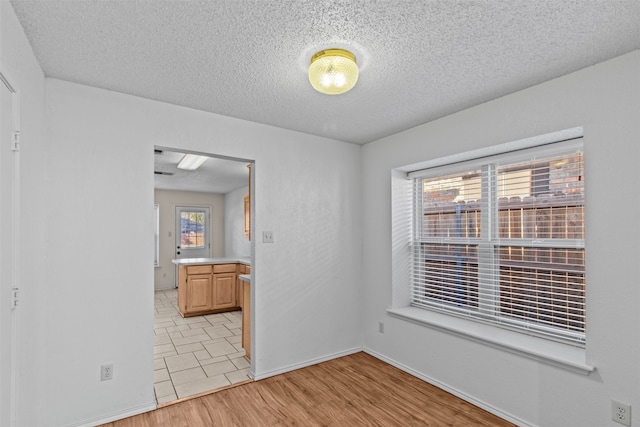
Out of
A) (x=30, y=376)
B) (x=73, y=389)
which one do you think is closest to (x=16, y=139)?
(x=30, y=376)

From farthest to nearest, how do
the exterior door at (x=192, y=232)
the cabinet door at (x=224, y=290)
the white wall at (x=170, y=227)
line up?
the exterior door at (x=192, y=232) → the white wall at (x=170, y=227) → the cabinet door at (x=224, y=290)

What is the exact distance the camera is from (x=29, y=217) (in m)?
1.84

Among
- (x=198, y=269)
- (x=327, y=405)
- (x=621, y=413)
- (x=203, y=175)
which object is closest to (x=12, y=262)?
(x=327, y=405)

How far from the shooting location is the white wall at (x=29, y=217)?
1.58 m

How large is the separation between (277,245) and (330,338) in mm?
1190

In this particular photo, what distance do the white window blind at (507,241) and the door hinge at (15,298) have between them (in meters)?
3.07

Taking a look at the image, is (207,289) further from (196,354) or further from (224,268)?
(196,354)

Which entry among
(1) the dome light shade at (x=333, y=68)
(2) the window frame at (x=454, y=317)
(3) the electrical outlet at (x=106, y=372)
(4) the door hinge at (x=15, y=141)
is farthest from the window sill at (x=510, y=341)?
(4) the door hinge at (x=15, y=141)

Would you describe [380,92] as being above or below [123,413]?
above

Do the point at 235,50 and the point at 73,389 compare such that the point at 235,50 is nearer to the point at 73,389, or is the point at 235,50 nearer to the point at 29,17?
the point at 29,17

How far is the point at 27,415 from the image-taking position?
6.00 ft

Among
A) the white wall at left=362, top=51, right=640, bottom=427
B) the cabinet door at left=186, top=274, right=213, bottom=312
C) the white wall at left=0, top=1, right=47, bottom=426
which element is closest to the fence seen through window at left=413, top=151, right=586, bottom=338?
the white wall at left=362, top=51, right=640, bottom=427

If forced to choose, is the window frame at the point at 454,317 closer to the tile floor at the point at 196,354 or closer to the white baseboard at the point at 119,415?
the tile floor at the point at 196,354

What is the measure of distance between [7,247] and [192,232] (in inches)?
276
